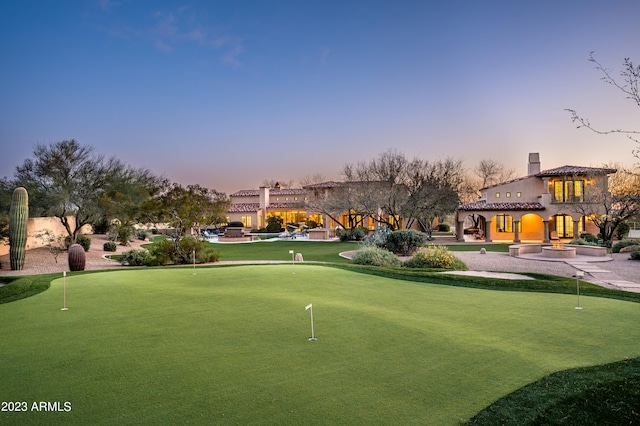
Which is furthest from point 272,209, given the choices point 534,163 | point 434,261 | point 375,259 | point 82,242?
point 434,261

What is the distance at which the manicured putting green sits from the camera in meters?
3.54

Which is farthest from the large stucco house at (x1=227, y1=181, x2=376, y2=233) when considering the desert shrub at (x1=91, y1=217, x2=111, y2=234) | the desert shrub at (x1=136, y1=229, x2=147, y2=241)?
the desert shrub at (x1=91, y1=217, x2=111, y2=234)

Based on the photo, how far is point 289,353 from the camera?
4898 millimetres

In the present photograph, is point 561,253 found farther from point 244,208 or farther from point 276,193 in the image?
point 276,193

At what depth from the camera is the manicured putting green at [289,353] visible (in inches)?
139

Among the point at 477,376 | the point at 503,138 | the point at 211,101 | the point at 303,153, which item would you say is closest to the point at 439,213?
the point at 503,138

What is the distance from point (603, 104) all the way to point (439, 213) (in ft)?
85.1

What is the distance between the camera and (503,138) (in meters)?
43.5

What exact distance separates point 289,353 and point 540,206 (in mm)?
37420

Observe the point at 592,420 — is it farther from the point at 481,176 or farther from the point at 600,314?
the point at 481,176

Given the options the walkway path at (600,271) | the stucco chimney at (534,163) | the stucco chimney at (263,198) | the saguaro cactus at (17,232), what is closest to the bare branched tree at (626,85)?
the walkway path at (600,271)

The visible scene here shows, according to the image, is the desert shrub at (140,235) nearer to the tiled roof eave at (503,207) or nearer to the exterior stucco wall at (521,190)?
the tiled roof eave at (503,207)

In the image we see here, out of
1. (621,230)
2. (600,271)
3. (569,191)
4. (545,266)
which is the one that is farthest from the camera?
(569,191)

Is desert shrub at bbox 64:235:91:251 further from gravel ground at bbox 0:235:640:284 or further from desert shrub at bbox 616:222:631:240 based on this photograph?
desert shrub at bbox 616:222:631:240
